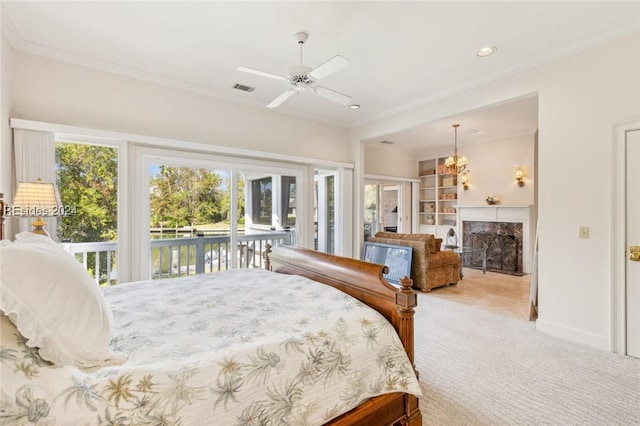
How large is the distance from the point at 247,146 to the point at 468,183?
17.5 feet

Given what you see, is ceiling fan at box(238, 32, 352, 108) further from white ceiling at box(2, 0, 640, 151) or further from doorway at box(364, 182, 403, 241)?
A: doorway at box(364, 182, 403, 241)

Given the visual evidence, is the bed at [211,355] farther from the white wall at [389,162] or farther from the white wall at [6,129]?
the white wall at [389,162]

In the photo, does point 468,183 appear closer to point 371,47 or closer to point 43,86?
point 371,47

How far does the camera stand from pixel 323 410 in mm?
1250

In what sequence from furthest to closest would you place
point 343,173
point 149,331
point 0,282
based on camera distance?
point 343,173 < point 149,331 < point 0,282

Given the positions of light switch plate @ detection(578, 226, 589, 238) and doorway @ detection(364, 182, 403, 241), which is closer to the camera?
light switch plate @ detection(578, 226, 589, 238)

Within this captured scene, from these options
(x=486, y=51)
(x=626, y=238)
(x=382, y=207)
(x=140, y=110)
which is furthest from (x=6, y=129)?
(x=382, y=207)

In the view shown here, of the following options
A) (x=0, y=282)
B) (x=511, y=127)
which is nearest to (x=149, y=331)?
(x=0, y=282)

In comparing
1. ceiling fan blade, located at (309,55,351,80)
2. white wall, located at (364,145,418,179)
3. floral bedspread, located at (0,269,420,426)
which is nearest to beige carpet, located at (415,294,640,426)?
floral bedspread, located at (0,269,420,426)

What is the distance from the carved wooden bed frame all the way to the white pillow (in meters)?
1.04

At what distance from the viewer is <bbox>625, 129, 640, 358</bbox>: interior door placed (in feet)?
8.42

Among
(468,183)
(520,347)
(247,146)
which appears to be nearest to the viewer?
Answer: (520,347)

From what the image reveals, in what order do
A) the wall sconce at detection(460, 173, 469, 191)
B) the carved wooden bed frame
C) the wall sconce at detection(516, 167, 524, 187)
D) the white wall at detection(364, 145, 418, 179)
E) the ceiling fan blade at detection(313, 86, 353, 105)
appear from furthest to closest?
the wall sconce at detection(460, 173, 469, 191), the white wall at detection(364, 145, 418, 179), the wall sconce at detection(516, 167, 524, 187), the ceiling fan blade at detection(313, 86, 353, 105), the carved wooden bed frame

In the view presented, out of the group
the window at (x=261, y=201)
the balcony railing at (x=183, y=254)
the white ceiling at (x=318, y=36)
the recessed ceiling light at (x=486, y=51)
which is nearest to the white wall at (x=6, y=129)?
the white ceiling at (x=318, y=36)
